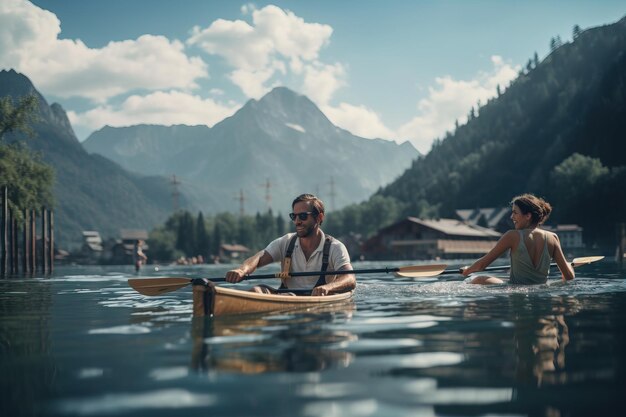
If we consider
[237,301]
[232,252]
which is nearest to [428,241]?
[232,252]

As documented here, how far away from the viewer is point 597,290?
1460 cm

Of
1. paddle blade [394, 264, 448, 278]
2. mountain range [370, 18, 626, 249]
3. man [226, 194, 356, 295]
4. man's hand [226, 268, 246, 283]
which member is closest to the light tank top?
paddle blade [394, 264, 448, 278]

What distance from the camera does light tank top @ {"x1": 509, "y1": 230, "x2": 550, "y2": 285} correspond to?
12938 millimetres

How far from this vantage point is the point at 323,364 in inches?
212

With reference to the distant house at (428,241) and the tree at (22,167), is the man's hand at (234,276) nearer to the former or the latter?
the tree at (22,167)

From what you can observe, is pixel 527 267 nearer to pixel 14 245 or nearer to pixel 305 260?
pixel 305 260

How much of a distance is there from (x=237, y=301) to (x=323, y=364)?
429cm

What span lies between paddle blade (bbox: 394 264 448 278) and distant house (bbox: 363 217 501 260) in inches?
3630

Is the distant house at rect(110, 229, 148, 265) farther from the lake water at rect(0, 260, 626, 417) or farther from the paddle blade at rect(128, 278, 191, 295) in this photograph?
the lake water at rect(0, 260, 626, 417)

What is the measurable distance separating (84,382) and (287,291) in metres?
6.57

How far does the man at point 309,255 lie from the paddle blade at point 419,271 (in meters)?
2.48

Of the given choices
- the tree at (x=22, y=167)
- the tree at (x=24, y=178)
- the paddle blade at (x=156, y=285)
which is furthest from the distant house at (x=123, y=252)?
the paddle blade at (x=156, y=285)

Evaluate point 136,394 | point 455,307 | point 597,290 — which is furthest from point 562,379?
point 597,290

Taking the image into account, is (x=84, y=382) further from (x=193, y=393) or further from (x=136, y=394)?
(x=193, y=393)
